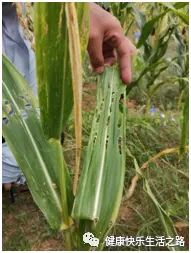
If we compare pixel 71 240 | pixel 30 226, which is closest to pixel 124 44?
pixel 71 240

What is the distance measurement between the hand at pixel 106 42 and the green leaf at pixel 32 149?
16cm

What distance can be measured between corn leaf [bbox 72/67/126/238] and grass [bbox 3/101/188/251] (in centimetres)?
25

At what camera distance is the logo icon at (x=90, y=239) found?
1.89ft

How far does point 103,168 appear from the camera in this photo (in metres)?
0.60

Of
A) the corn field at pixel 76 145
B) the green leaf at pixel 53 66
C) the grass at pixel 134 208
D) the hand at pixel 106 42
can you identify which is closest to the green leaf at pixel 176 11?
the corn field at pixel 76 145

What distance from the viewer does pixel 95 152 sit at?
2.00 ft

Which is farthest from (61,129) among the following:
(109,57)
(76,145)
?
(109,57)

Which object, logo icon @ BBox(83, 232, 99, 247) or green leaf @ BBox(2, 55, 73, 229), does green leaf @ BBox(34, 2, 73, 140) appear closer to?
green leaf @ BBox(2, 55, 73, 229)

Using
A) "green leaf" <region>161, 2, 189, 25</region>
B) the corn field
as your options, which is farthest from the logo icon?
"green leaf" <region>161, 2, 189, 25</region>

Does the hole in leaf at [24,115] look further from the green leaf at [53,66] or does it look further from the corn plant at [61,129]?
the green leaf at [53,66]

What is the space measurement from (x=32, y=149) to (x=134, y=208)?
0.45 meters

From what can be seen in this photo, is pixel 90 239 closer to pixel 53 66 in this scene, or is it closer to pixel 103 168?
pixel 103 168

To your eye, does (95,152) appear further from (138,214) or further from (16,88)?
(138,214)

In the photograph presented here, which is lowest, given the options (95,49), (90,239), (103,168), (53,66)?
(90,239)
